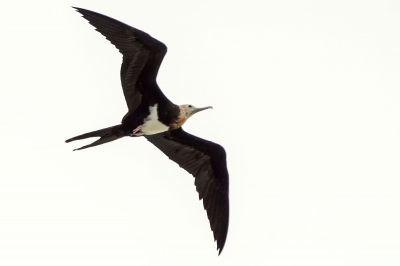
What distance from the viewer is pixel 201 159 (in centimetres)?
1105

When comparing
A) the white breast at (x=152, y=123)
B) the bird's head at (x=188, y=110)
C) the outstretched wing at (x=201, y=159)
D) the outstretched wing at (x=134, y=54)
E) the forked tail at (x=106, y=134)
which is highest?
the outstretched wing at (x=134, y=54)

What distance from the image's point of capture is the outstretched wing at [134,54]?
9.68m

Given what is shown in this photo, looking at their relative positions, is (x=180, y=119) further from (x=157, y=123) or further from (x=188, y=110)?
(x=157, y=123)

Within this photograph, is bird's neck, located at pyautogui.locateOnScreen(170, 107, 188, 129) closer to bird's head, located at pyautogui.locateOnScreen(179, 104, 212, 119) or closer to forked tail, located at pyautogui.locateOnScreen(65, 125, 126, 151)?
bird's head, located at pyautogui.locateOnScreen(179, 104, 212, 119)

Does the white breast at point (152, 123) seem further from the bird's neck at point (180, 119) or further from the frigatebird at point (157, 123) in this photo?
the bird's neck at point (180, 119)

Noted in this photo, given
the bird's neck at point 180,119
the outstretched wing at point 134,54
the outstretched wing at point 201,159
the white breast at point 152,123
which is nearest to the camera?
the outstretched wing at point 134,54

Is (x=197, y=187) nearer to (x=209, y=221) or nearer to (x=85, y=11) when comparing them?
(x=209, y=221)

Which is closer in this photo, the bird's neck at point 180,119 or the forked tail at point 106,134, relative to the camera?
the forked tail at point 106,134

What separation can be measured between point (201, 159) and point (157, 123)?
0.91 metres

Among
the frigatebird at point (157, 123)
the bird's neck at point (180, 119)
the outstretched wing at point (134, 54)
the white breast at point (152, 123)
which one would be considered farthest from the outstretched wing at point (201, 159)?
the outstretched wing at point (134, 54)

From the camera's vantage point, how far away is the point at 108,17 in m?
9.62

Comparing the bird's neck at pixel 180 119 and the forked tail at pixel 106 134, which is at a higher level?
the bird's neck at pixel 180 119

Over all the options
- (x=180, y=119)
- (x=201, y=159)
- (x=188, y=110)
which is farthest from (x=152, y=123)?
(x=201, y=159)

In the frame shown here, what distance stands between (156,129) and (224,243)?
1.42 meters
